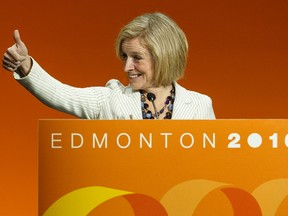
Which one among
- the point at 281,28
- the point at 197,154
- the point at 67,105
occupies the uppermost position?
the point at 281,28

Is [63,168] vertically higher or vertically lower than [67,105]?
lower

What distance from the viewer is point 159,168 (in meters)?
1.57

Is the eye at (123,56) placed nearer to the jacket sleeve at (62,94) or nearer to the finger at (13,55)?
the jacket sleeve at (62,94)

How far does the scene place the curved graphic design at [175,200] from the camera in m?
1.57

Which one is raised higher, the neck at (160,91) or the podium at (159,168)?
the neck at (160,91)

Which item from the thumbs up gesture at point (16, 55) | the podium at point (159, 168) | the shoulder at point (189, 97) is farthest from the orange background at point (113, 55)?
the podium at point (159, 168)

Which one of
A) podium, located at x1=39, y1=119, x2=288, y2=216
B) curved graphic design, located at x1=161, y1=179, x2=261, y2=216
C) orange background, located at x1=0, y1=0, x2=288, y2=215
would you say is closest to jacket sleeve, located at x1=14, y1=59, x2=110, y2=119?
podium, located at x1=39, y1=119, x2=288, y2=216

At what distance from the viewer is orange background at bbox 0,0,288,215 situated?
314 centimetres

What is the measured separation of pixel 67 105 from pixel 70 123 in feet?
1.32

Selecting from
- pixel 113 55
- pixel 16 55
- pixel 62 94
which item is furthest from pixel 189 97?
pixel 113 55

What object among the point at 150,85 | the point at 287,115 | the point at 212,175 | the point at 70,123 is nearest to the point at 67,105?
the point at 150,85

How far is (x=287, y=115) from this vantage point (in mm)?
3295

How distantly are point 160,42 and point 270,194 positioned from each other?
2.00 feet

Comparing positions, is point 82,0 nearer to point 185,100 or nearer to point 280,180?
point 185,100
